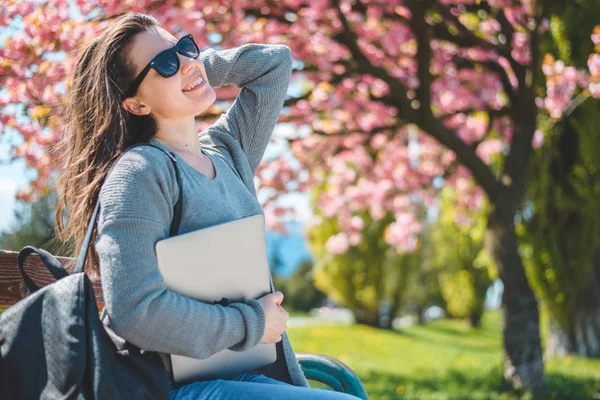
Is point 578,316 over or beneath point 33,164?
beneath

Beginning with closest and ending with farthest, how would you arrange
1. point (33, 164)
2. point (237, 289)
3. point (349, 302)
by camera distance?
1. point (237, 289)
2. point (33, 164)
3. point (349, 302)

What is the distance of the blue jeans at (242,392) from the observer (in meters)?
1.50

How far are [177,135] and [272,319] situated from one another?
0.52 meters

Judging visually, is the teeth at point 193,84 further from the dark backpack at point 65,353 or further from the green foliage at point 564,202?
the green foliage at point 564,202

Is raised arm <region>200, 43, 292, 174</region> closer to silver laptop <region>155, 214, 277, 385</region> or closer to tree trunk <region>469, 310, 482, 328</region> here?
silver laptop <region>155, 214, 277, 385</region>

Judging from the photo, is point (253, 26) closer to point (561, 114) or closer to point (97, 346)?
point (561, 114)

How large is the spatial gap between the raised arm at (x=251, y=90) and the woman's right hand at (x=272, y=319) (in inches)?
24.5

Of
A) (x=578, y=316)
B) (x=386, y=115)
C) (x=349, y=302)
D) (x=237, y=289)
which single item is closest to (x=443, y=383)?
(x=386, y=115)

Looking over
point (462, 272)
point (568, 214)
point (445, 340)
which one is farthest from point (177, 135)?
point (462, 272)

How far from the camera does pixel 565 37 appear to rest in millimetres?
8352

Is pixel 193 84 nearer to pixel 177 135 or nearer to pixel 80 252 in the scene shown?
pixel 177 135

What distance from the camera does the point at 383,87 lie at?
23.5 feet

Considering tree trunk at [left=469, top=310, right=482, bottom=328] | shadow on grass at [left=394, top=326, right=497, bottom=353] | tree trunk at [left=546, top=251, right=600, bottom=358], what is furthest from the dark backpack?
tree trunk at [left=469, top=310, right=482, bottom=328]

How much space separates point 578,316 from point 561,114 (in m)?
2.82
